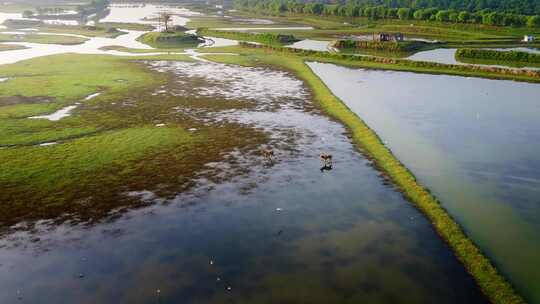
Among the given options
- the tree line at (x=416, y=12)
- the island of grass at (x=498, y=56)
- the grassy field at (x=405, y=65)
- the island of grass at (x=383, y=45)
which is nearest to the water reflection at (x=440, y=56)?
the island of grass at (x=498, y=56)

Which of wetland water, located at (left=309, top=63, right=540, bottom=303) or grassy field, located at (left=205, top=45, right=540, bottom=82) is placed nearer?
wetland water, located at (left=309, top=63, right=540, bottom=303)

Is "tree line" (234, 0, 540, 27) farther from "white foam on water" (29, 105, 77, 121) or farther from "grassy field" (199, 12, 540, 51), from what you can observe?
"white foam on water" (29, 105, 77, 121)

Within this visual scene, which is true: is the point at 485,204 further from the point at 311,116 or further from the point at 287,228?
the point at 311,116

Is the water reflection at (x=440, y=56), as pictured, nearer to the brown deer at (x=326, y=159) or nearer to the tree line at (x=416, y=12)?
the tree line at (x=416, y=12)

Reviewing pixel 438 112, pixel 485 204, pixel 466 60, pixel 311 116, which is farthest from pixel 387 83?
pixel 485 204

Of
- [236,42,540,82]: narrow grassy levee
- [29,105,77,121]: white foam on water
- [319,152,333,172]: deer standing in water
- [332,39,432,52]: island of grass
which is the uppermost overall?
[332,39,432,52]: island of grass

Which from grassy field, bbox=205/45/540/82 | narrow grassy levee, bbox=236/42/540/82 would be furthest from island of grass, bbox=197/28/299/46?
narrow grassy levee, bbox=236/42/540/82
